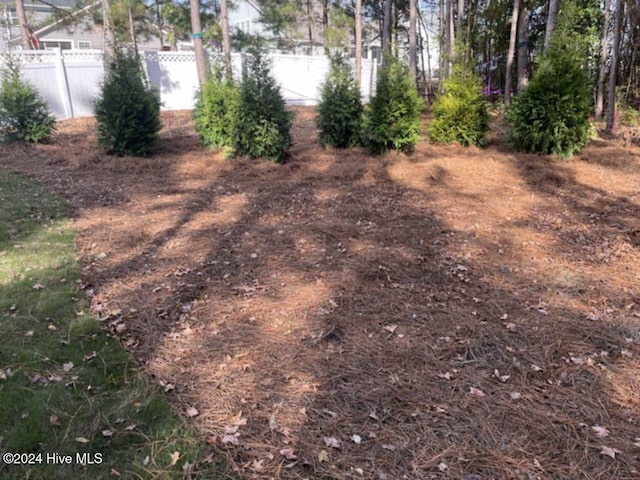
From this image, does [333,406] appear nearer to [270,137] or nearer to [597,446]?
[597,446]

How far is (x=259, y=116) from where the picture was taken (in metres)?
7.57

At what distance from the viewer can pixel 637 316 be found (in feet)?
9.74

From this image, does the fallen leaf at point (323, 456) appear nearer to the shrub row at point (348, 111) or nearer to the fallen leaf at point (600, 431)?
the fallen leaf at point (600, 431)

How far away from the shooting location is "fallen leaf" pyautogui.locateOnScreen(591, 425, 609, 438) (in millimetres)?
2068

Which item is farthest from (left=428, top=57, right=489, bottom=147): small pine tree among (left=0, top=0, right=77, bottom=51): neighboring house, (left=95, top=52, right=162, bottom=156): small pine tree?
(left=0, top=0, right=77, bottom=51): neighboring house

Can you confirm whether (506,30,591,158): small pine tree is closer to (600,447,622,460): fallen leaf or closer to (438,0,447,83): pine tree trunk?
(438,0,447,83): pine tree trunk

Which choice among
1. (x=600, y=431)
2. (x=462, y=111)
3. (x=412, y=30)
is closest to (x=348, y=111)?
(x=462, y=111)

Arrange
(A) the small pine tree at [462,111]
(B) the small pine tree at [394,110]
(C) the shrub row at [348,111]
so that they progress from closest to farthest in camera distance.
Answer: (C) the shrub row at [348,111], (B) the small pine tree at [394,110], (A) the small pine tree at [462,111]

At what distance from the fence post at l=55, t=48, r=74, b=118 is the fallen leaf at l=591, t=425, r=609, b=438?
43.4 feet

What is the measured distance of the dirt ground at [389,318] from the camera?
2064mm

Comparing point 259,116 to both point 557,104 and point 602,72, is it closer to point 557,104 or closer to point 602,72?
point 557,104

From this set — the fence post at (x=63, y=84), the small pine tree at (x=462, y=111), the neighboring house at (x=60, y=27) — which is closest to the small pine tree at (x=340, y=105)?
the small pine tree at (x=462, y=111)

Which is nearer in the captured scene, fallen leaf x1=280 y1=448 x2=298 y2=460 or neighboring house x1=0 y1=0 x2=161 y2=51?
fallen leaf x1=280 y1=448 x2=298 y2=460

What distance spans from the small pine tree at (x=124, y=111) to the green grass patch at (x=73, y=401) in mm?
5095
